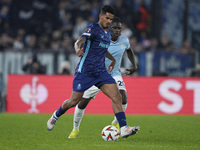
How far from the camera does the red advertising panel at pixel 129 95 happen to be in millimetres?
15445

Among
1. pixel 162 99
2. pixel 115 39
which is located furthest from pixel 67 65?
pixel 115 39

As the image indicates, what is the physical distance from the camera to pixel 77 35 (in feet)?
57.8

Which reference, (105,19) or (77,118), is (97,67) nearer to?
(105,19)

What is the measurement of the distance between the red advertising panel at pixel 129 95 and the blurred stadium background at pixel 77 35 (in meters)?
0.12

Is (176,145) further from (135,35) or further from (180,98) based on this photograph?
(135,35)

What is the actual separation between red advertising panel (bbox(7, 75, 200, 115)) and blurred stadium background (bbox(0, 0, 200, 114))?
0.41 ft

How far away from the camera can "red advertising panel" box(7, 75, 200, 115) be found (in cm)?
1545

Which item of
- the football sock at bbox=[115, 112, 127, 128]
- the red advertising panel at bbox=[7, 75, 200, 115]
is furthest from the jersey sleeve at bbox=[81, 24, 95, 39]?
the red advertising panel at bbox=[7, 75, 200, 115]

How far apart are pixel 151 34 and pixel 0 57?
681 cm

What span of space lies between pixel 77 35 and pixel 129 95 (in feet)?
12.0

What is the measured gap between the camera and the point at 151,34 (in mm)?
18875

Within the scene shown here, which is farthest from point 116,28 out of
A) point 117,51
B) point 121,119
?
point 121,119

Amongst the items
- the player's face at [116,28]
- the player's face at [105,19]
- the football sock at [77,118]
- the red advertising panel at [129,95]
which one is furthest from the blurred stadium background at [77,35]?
the player's face at [105,19]

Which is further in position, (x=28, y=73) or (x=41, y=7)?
(x=41, y=7)
